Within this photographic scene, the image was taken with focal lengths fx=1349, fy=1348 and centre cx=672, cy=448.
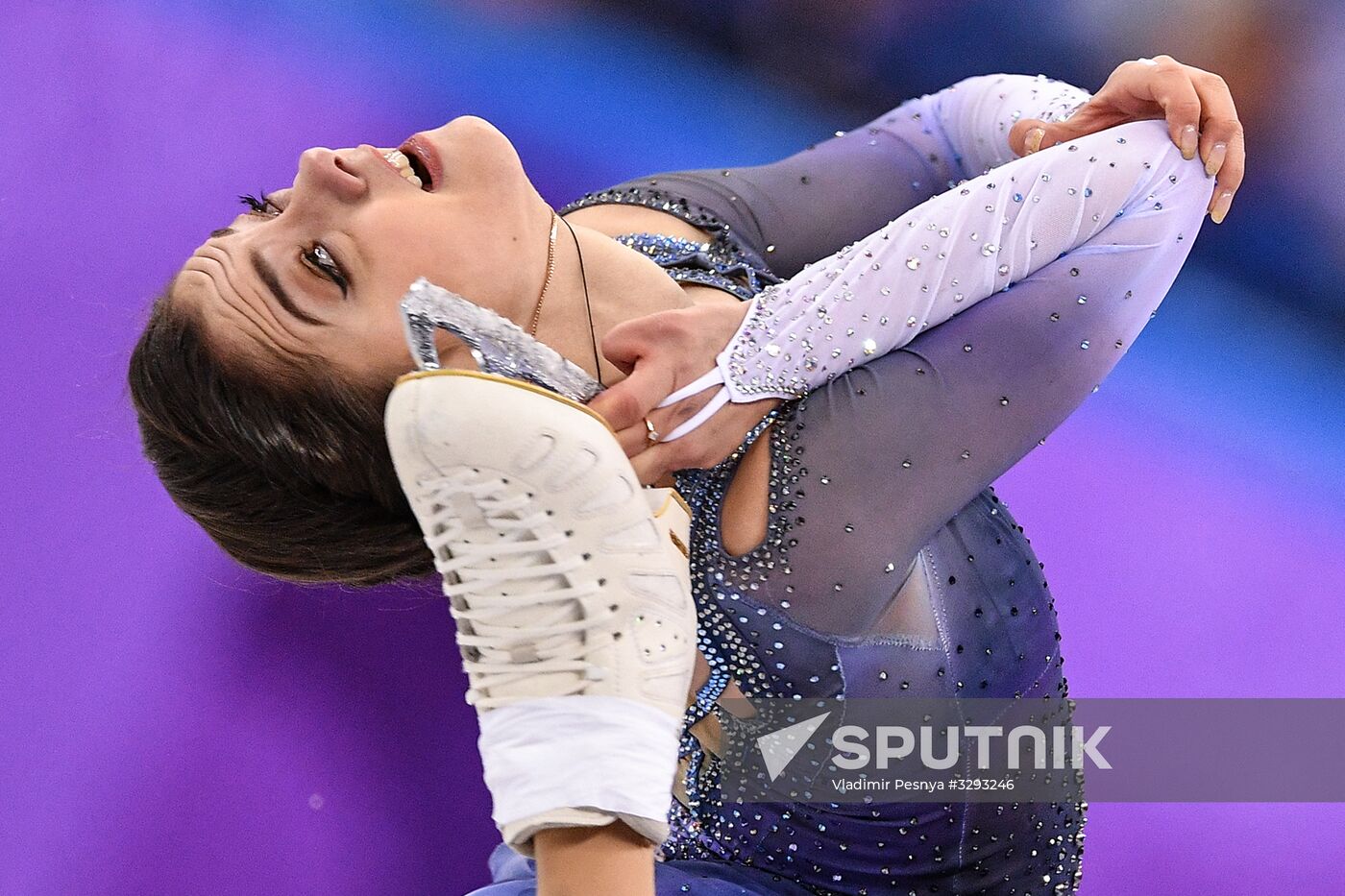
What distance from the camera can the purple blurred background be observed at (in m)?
1.42

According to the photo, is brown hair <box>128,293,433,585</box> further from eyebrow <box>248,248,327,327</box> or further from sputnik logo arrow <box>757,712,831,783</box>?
sputnik logo arrow <box>757,712,831,783</box>

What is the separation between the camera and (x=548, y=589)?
0.77m

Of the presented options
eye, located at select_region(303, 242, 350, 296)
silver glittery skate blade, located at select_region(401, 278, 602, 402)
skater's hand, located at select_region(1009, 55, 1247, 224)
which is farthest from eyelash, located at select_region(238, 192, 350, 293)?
skater's hand, located at select_region(1009, 55, 1247, 224)

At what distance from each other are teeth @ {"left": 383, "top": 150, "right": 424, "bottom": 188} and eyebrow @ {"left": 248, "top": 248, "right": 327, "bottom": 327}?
0.41 ft

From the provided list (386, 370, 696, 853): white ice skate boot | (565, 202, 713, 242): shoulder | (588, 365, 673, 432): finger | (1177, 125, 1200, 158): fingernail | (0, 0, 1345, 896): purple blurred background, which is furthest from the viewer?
(0, 0, 1345, 896): purple blurred background

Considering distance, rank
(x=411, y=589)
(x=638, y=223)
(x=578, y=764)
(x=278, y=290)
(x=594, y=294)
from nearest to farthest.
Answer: (x=578, y=764) < (x=278, y=290) < (x=594, y=294) < (x=638, y=223) < (x=411, y=589)

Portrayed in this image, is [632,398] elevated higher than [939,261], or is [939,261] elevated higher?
[939,261]

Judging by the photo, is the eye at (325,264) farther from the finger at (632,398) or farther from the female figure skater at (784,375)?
the finger at (632,398)

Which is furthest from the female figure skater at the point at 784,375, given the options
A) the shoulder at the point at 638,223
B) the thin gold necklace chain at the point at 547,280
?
the shoulder at the point at 638,223

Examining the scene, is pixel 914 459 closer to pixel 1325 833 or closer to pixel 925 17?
pixel 1325 833

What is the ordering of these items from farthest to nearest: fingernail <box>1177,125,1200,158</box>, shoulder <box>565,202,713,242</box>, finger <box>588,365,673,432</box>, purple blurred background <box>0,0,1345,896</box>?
purple blurred background <box>0,0,1345,896</box>
shoulder <box>565,202,713,242</box>
fingernail <box>1177,125,1200,158</box>
finger <box>588,365,673,432</box>

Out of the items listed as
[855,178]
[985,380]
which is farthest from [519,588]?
[855,178]

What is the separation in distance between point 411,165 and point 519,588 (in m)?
0.44

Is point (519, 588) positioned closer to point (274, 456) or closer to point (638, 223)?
point (274, 456)
